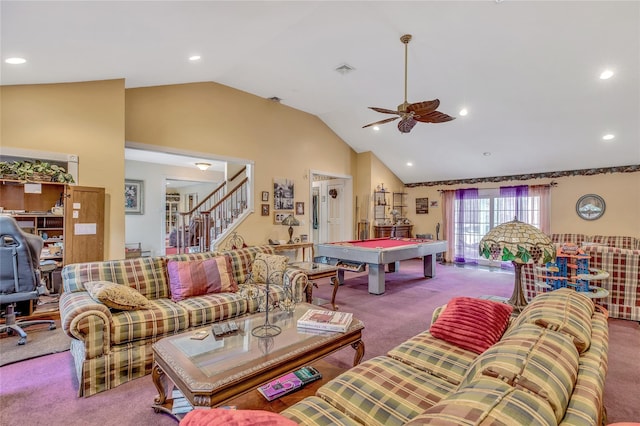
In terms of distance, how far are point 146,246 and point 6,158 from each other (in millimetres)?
4588

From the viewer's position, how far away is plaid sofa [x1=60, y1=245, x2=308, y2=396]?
2.23 metres

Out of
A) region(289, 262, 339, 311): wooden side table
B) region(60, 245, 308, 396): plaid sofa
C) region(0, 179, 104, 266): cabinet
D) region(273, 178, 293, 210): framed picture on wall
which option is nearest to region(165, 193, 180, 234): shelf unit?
region(273, 178, 293, 210): framed picture on wall

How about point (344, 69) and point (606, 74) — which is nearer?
point (606, 74)

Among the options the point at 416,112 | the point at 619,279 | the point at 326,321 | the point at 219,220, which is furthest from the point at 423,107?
the point at 219,220

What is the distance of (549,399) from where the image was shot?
0.83m

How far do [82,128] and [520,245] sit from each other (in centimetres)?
484

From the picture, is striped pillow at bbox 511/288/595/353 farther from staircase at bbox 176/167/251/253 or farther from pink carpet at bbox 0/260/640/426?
staircase at bbox 176/167/251/253

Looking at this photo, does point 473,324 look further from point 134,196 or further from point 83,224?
point 134,196

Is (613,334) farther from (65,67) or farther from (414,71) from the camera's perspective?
(65,67)

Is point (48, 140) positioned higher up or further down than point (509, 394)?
higher up

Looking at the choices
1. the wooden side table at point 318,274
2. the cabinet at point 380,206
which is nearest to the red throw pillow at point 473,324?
the wooden side table at point 318,274

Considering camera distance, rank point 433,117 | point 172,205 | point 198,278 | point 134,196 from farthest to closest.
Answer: point 172,205
point 134,196
point 433,117
point 198,278

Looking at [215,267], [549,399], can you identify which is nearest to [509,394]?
[549,399]

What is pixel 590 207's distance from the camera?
6.41 meters
